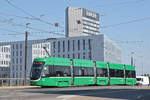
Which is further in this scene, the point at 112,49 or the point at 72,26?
the point at 72,26

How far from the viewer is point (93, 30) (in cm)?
19025

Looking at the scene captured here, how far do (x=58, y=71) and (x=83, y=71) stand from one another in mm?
4711

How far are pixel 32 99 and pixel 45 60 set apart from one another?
1453 cm

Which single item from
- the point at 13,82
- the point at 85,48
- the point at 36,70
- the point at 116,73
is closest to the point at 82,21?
the point at 85,48

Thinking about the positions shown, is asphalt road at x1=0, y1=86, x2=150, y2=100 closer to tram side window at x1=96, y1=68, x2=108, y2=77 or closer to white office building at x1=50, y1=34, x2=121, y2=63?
tram side window at x1=96, y1=68, x2=108, y2=77

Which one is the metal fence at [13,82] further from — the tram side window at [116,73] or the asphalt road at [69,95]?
the tram side window at [116,73]

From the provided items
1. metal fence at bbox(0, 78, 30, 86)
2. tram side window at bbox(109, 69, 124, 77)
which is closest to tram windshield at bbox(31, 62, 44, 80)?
metal fence at bbox(0, 78, 30, 86)

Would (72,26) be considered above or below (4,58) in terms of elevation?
above

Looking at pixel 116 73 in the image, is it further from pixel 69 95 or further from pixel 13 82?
pixel 69 95

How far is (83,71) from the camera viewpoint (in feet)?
115

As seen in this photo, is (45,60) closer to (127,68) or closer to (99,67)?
(99,67)

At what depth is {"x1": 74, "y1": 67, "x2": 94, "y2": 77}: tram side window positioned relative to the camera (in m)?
33.7

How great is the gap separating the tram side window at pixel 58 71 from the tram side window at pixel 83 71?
1363mm

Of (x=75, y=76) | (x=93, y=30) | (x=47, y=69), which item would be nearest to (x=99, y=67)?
(x=75, y=76)
